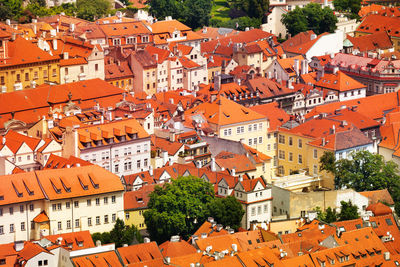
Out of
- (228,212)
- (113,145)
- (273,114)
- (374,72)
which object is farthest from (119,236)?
(374,72)

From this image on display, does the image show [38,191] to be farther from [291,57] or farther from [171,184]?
[291,57]

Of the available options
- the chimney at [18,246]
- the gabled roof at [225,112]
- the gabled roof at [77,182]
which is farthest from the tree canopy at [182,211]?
the gabled roof at [225,112]

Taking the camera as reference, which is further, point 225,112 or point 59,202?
point 225,112

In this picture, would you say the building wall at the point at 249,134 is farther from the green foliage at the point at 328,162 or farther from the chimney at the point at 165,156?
the chimney at the point at 165,156

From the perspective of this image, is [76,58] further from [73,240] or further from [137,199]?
[73,240]

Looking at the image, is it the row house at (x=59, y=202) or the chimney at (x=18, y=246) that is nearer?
the chimney at (x=18, y=246)

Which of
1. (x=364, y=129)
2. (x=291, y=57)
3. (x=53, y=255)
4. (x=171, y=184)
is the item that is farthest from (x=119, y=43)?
(x=53, y=255)
